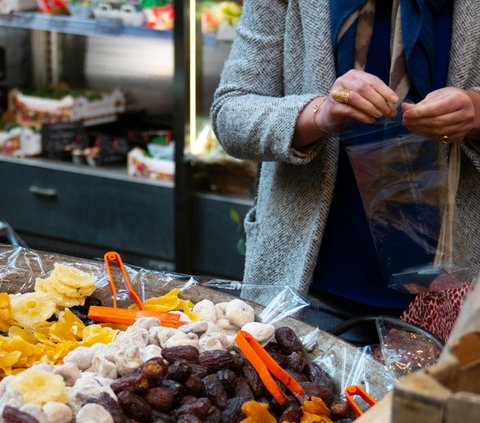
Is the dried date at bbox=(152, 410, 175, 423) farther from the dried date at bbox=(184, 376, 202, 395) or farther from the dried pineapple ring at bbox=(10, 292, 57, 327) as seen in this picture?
the dried pineapple ring at bbox=(10, 292, 57, 327)

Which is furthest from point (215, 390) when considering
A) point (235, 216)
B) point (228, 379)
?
point (235, 216)

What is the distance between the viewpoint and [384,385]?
119 cm

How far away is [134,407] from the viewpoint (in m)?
1.09

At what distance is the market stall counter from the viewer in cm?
110

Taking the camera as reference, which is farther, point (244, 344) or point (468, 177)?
point (468, 177)

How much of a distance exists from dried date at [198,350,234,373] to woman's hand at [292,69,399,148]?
467 millimetres

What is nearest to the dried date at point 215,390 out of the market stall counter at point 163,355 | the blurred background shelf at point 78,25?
the market stall counter at point 163,355

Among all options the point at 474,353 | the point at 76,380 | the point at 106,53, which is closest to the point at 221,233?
the point at 106,53

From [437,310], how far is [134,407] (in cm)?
68

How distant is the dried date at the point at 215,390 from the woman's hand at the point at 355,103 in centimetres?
51

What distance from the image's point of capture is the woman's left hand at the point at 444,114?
56.3 inches

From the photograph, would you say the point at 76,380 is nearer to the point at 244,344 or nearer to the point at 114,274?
the point at 244,344

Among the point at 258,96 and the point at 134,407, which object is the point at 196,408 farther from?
the point at 258,96

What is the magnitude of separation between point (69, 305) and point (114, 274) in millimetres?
133
